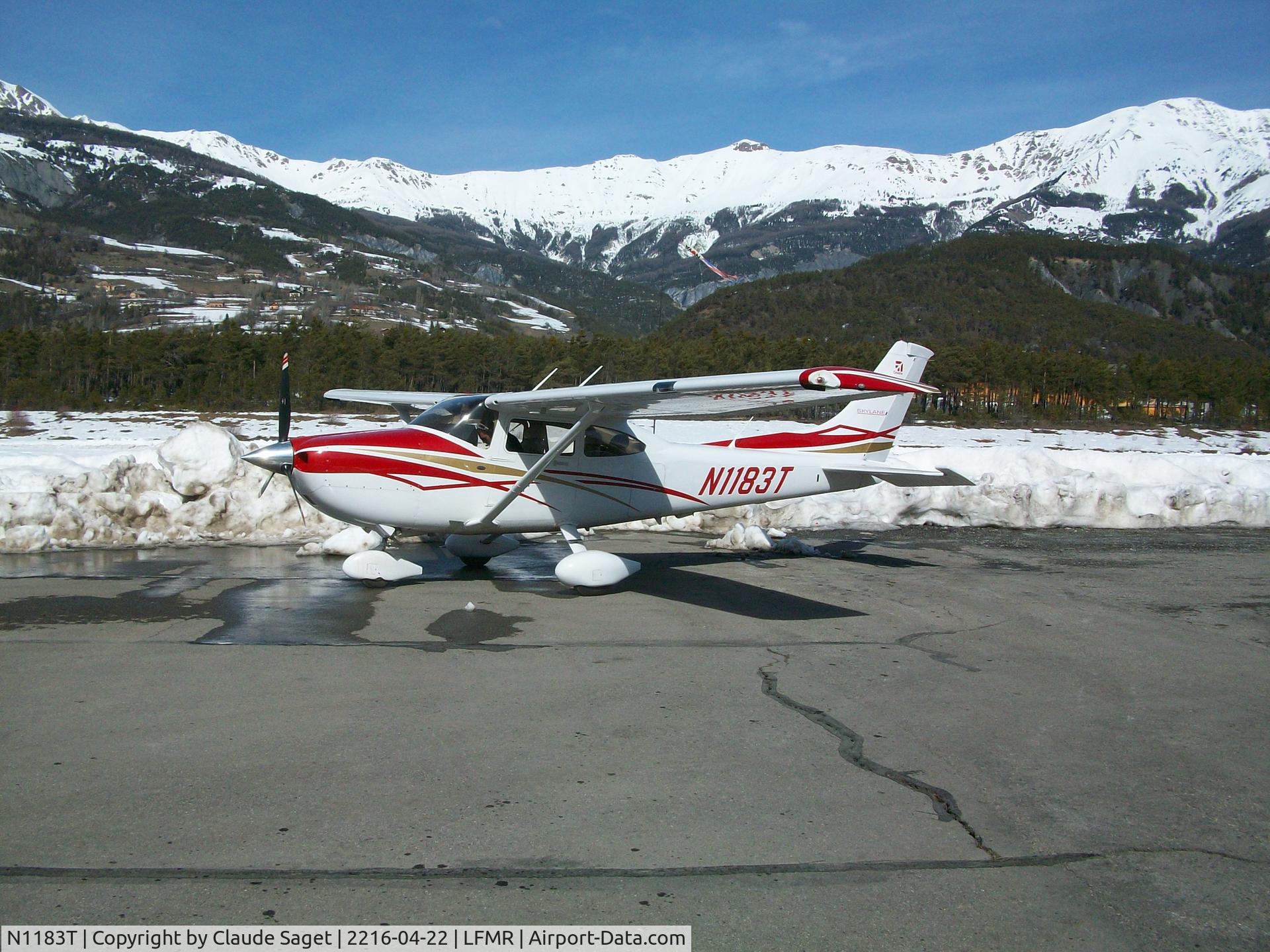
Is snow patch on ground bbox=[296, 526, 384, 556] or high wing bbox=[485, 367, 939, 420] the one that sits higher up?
high wing bbox=[485, 367, 939, 420]

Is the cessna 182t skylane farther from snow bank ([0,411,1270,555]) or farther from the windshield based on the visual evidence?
snow bank ([0,411,1270,555])

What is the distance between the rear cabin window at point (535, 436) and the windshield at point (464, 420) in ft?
0.83

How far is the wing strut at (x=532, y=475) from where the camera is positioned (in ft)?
33.9

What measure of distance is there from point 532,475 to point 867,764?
20.0 feet

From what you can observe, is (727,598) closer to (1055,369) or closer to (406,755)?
(406,755)

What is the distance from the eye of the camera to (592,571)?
9.90m

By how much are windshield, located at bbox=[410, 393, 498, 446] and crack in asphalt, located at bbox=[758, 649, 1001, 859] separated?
5.18 m

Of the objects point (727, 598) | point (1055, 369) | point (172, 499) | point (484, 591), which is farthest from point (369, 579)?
point (1055, 369)

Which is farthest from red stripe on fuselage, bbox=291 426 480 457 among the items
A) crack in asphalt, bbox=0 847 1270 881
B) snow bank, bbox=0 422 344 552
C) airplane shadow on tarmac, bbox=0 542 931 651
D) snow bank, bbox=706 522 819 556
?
crack in asphalt, bbox=0 847 1270 881

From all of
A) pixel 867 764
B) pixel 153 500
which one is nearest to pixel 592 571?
pixel 867 764

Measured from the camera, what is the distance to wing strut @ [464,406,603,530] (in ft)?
33.9

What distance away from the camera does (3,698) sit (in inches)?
229

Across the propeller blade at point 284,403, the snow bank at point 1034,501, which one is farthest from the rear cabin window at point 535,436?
the snow bank at point 1034,501

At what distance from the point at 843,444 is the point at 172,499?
9792mm
